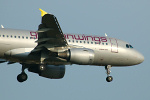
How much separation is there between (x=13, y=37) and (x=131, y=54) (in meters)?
10.7

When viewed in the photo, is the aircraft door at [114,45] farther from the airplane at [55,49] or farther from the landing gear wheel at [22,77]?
the landing gear wheel at [22,77]

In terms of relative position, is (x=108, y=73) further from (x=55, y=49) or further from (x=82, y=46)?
(x=55, y=49)

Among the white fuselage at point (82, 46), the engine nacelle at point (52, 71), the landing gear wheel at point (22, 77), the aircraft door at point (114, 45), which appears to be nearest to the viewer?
the white fuselage at point (82, 46)

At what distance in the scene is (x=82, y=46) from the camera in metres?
33.6

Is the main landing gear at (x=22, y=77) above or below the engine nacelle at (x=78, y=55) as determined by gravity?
below

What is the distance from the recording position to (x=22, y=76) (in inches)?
1396

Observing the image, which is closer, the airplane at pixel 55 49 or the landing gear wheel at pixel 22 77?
the airplane at pixel 55 49

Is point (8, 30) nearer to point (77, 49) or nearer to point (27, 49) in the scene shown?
point (27, 49)

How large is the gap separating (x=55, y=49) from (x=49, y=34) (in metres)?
1.46

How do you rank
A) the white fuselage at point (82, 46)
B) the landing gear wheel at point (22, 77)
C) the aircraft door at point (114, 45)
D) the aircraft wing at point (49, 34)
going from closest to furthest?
the aircraft wing at point (49, 34)
the white fuselage at point (82, 46)
the aircraft door at point (114, 45)
the landing gear wheel at point (22, 77)

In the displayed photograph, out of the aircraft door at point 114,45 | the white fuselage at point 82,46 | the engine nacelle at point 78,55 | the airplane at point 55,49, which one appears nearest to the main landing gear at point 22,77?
the airplane at point 55,49

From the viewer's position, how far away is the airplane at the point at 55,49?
100 feet

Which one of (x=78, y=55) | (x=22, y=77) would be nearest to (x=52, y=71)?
(x=22, y=77)

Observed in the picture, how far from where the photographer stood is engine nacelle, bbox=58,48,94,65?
101ft
